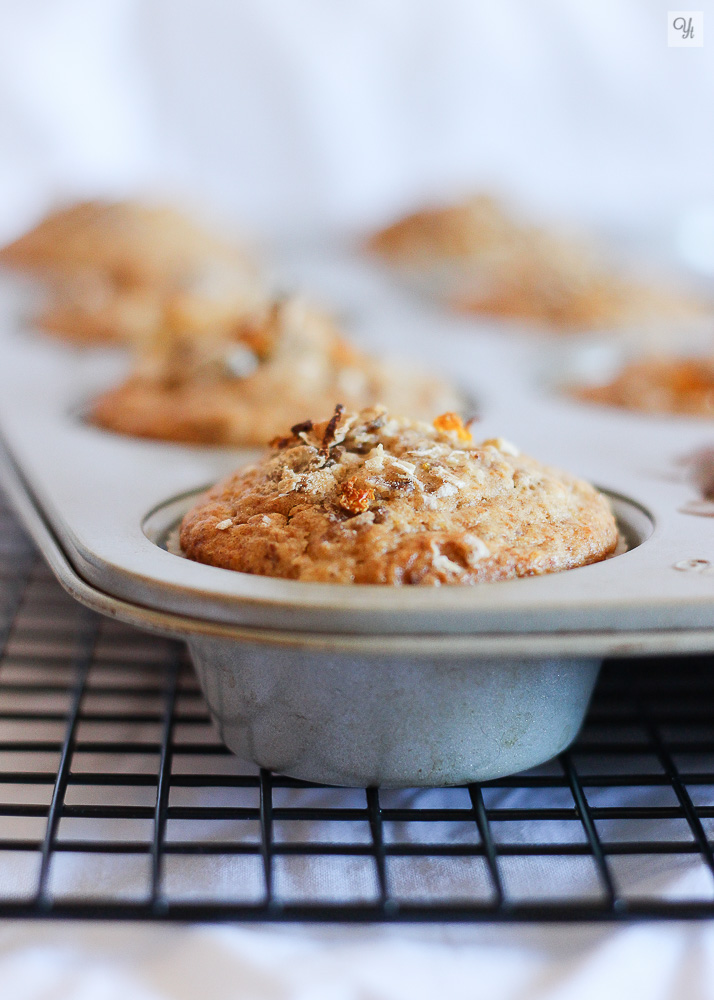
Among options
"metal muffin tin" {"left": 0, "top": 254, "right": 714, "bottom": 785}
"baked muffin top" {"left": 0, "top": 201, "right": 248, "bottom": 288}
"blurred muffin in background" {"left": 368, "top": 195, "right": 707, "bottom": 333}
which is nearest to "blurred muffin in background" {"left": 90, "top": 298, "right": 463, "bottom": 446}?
"metal muffin tin" {"left": 0, "top": 254, "right": 714, "bottom": 785}

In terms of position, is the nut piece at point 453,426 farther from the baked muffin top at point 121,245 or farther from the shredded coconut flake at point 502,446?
the baked muffin top at point 121,245

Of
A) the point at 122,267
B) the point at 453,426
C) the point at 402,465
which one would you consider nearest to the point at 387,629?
the point at 402,465

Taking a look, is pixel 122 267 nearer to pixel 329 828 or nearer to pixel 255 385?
pixel 255 385

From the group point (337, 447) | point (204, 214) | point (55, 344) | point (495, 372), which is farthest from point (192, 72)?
point (337, 447)

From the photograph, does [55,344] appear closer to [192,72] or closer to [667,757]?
[667,757]

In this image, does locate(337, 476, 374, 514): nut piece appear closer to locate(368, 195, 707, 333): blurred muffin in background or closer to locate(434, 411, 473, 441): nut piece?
locate(434, 411, 473, 441): nut piece

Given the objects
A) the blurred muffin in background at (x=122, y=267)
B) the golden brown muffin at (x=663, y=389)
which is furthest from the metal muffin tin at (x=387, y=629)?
the blurred muffin in background at (x=122, y=267)
